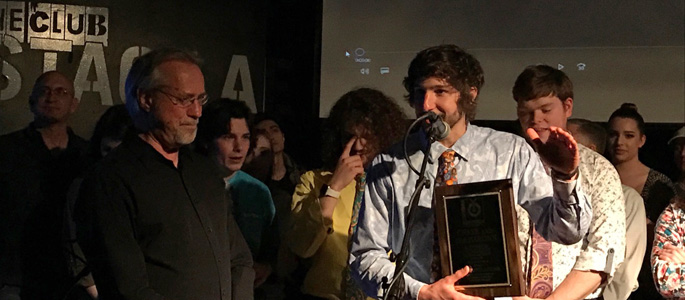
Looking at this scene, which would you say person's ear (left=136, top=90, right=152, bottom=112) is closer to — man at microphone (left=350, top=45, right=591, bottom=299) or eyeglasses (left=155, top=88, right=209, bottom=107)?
eyeglasses (left=155, top=88, right=209, bottom=107)

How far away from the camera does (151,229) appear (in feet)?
9.56

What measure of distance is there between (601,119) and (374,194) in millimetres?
3158

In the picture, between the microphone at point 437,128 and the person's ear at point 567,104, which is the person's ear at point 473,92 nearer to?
the microphone at point 437,128

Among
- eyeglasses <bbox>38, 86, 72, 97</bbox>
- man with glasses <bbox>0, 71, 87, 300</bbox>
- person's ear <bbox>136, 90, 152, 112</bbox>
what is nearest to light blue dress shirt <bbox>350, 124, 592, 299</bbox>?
person's ear <bbox>136, 90, 152, 112</bbox>

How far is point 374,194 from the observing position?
2.89 metres

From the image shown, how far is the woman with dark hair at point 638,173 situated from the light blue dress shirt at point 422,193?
6.76 feet

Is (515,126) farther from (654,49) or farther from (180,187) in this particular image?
(180,187)

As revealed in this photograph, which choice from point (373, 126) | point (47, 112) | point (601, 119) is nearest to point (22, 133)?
point (47, 112)

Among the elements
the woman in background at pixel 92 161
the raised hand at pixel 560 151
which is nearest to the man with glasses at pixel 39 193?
the woman in background at pixel 92 161

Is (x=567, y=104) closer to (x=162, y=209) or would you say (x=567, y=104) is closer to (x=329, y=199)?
(x=329, y=199)

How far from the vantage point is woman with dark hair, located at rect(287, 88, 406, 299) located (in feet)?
13.5

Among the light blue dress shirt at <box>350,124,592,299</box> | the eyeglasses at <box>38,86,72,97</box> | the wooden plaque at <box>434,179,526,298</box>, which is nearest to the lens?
the wooden plaque at <box>434,179,526,298</box>

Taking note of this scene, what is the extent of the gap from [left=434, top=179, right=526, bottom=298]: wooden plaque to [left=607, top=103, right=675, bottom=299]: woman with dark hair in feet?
7.48

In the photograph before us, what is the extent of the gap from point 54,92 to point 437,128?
3170 mm
